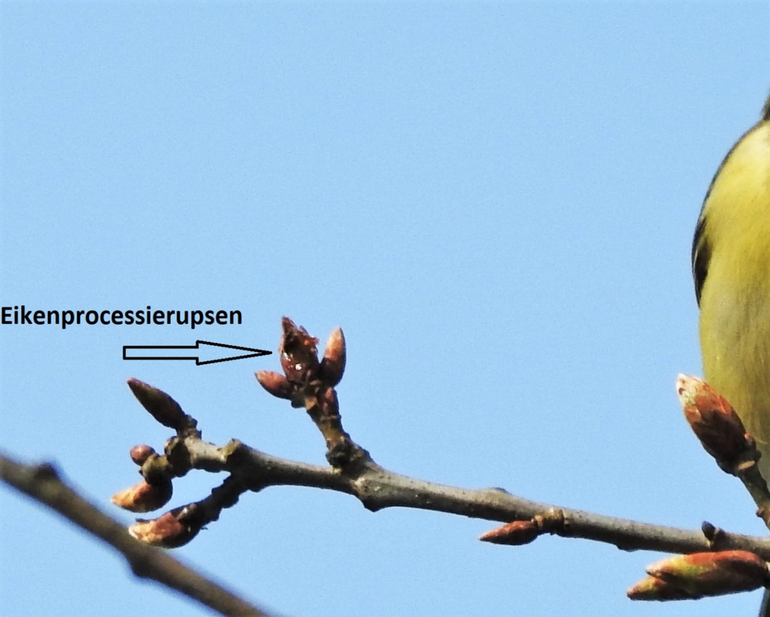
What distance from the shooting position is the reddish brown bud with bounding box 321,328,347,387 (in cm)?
252

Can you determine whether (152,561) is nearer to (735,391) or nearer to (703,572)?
(703,572)

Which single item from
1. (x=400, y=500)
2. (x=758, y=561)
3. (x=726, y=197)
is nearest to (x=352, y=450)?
(x=400, y=500)

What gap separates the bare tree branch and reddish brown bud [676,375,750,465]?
1.39 meters

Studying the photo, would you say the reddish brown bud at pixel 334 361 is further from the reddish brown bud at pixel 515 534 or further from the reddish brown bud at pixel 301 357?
the reddish brown bud at pixel 515 534

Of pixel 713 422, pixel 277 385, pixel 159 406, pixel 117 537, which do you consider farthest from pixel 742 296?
pixel 117 537

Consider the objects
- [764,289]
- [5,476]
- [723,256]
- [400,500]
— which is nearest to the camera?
[5,476]

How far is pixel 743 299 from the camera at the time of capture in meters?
4.27

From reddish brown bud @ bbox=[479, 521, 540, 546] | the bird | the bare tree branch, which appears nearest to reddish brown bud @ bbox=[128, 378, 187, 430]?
reddish brown bud @ bbox=[479, 521, 540, 546]

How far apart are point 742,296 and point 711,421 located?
1927 mm

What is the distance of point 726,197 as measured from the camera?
15.4 ft

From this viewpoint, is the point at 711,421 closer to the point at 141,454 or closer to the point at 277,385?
the point at 277,385

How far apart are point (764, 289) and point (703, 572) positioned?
2.23 m

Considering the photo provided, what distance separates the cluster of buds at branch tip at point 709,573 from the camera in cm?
217

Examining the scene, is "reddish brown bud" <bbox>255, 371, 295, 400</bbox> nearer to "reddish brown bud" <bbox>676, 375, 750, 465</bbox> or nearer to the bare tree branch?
"reddish brown bud" <bbox>676, 375, 750, 465</bbox>
